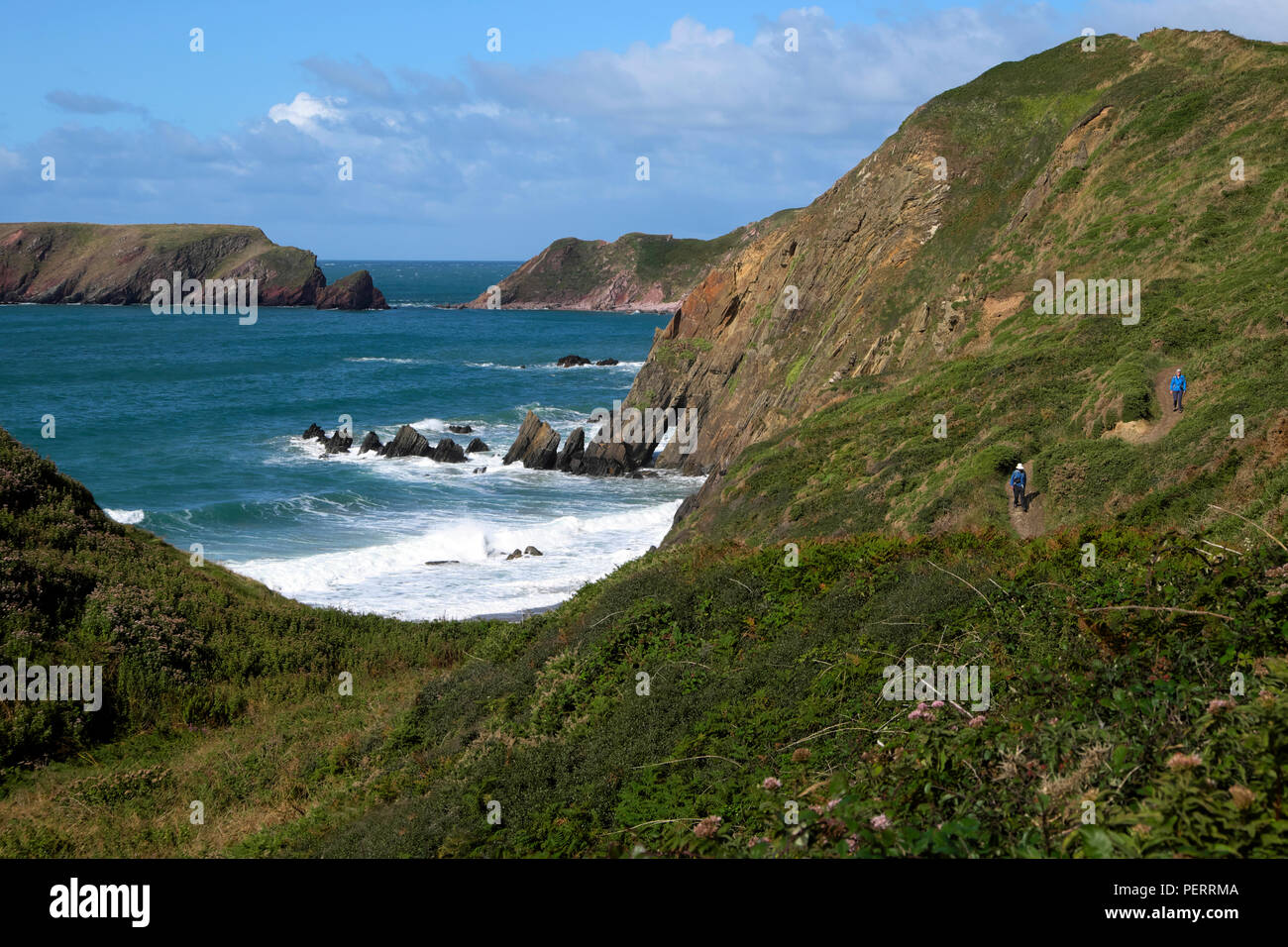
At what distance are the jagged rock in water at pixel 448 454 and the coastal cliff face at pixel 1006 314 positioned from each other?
1200 cm

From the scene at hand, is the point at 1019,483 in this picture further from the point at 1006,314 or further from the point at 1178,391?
the point at 1006,314

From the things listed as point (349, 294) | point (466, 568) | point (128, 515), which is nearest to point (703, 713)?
point (466, 568)

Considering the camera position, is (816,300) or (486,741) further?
(816,300)

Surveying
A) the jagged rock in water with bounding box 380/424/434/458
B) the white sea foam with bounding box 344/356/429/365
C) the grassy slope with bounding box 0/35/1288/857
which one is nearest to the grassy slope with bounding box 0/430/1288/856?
the grassy slope with bounding box 0/35/1288/857

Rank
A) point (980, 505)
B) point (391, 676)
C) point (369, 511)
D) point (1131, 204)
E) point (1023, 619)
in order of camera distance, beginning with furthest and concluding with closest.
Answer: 1. point (369, 511)
2. point (1131, 204)
3. point (980, 505)
4. point (391, 676)
5. point (1023, 619)

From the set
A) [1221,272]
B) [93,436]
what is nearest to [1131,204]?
[1221,272]

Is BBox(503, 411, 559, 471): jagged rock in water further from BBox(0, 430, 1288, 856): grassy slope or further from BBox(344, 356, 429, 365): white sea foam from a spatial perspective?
BBox(344, 356, 429, 365): white sea foam

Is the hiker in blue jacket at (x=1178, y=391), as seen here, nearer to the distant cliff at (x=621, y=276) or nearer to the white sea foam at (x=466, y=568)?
the white sea foam at (x=466, y=568)

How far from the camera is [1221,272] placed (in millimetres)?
24688

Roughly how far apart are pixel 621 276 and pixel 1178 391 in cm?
17751

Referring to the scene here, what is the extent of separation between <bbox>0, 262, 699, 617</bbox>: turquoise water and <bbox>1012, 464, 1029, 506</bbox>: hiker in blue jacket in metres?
13.8
